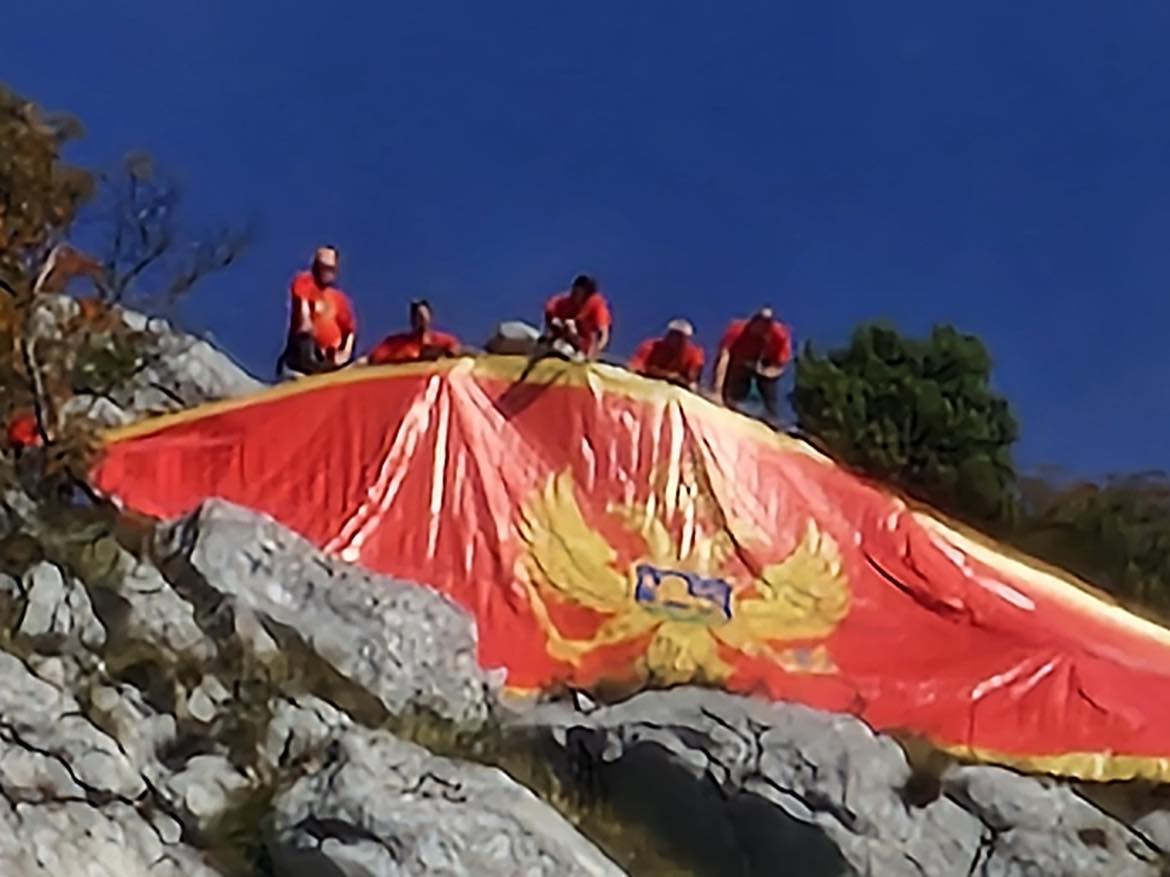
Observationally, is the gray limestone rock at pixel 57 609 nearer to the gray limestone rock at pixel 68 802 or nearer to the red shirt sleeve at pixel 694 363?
the gray limestone rock at pixel 68 802

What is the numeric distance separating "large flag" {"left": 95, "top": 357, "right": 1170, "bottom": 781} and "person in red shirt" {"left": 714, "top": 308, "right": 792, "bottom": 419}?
1615mm

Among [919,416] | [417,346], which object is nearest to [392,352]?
[417,346]

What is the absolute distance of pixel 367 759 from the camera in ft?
34.4

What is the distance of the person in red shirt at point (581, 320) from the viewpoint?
620 inches

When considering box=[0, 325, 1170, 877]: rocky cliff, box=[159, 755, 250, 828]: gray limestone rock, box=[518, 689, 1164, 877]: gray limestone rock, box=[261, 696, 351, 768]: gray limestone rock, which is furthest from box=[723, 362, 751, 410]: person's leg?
box=[159, 755, 250, 828]: gray limestone rock

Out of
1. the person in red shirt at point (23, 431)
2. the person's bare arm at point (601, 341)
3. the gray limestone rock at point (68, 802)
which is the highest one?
the person's bare arm at point (601, 341)

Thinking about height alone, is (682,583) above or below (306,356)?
below

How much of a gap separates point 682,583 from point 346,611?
2.52 meters

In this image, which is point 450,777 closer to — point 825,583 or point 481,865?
point 481,865

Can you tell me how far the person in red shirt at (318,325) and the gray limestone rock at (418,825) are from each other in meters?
5.78

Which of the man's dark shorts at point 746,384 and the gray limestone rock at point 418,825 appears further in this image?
the man's dark shorts at point 746,384

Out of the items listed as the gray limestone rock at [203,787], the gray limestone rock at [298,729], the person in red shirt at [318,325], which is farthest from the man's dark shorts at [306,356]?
the gray limestone rock at [203,787]

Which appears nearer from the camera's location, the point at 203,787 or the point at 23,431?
the point at 203,787

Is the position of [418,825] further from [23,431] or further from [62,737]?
[23,431]
